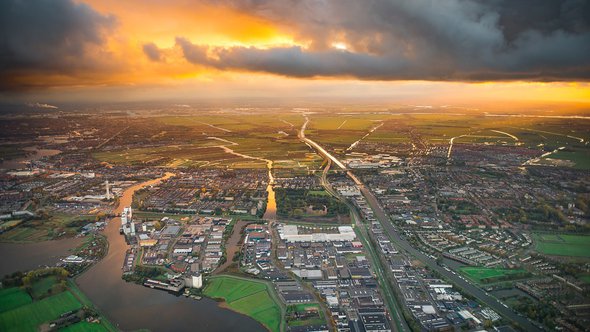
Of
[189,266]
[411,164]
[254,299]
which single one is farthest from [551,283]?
[411,164]

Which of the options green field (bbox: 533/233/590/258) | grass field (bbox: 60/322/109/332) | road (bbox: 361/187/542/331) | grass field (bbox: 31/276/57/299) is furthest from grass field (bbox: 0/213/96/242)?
green field (bbox: 533/233/590/258)

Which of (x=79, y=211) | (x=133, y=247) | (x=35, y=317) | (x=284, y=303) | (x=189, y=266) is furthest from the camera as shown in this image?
(x=79, y=211)

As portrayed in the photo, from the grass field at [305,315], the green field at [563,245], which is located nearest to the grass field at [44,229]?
the grass field at [305,315]

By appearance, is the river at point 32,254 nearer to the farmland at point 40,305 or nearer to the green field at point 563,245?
the farmland at point 40,305

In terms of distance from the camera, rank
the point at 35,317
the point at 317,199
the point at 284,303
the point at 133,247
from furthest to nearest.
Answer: the point at 317,199 < the point at 133,247 < the point at 284,303 < the point at 35,317

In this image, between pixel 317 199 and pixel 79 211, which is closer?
pixel 79 211

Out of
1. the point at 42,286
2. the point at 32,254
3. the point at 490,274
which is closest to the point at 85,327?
the point at 42,286

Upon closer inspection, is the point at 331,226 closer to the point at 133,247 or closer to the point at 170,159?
the point at 133,247

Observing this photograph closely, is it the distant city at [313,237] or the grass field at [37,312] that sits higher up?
the distant city at [313,237]
